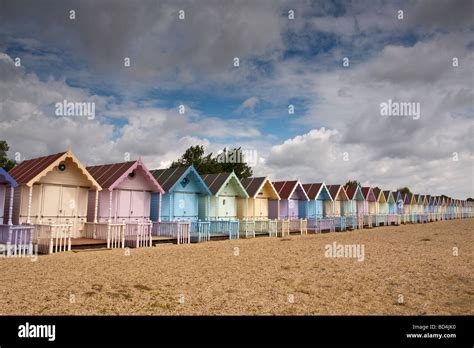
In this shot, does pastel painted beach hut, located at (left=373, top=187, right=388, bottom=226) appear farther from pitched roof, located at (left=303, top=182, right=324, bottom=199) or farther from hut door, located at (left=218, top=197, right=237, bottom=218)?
hut door, located at (left=218, top=197, right=237, bottom=218)

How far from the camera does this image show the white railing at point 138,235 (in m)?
19.2

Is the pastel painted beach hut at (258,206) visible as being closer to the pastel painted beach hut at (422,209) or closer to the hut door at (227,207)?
the hut door at (227,207)

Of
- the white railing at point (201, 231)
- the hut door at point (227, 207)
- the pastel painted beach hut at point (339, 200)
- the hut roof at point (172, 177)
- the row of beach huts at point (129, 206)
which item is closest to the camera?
the row of beach huts at point (129, 206)

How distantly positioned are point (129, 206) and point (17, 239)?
24.2ft

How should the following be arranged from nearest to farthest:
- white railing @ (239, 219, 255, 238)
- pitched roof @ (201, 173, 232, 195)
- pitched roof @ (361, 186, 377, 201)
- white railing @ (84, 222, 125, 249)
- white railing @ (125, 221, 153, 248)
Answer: white railing @ (84, 222, 125, 249) → white railing @ (125, 221, 153, 248) → white railing @ (239, 219, 255, 238) → pitched roof @ (201, 173, 232, 195) → pitched roof @ (361, 186, 377, 201)

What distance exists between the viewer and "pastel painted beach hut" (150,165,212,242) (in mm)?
22769

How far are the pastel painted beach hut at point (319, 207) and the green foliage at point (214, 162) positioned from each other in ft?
56.9

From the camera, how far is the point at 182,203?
25625 mm

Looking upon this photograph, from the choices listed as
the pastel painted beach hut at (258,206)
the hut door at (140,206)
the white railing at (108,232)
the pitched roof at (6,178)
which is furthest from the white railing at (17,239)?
the pastel painted beach hut at (258,206)

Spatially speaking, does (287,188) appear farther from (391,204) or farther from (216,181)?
(391,204)

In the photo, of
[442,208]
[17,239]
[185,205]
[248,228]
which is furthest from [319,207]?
[442,208]

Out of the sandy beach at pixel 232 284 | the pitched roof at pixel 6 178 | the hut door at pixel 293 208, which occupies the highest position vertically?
the pitched roof at pixel 6 178

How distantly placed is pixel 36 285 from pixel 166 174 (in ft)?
53.5

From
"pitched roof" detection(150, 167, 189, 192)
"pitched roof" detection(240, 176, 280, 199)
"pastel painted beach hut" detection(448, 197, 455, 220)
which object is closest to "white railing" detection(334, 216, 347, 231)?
"pitched roof" detection(240, 176, 280, 199)
